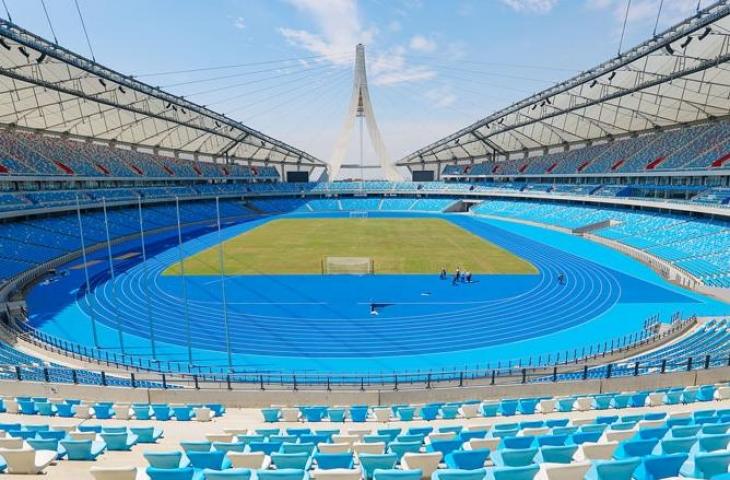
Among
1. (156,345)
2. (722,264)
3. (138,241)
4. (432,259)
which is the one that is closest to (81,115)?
(138,241)

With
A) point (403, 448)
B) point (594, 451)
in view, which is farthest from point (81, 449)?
point (594, 451)

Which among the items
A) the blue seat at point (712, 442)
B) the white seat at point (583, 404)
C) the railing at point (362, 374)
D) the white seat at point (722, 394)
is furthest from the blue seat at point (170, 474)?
the white seat at point (722, 394)

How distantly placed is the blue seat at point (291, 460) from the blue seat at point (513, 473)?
215 centimetres

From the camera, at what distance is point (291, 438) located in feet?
21.7

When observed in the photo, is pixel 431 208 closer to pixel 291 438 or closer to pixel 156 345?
pixel 156 345

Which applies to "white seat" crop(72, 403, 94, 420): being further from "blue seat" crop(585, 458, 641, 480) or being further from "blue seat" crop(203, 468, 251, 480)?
"blue seat" crop(585, 458, 641, 480)

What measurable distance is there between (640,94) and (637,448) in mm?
42966

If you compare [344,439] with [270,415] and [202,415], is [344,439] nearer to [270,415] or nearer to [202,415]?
[270,415]

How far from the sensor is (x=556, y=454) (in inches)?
186

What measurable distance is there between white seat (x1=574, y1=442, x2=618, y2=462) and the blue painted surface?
11.1 meters

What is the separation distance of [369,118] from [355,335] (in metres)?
63.8

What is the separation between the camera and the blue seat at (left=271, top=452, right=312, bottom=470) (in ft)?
15.9

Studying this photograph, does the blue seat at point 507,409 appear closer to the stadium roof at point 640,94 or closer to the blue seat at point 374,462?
the blue seat at point 374,462

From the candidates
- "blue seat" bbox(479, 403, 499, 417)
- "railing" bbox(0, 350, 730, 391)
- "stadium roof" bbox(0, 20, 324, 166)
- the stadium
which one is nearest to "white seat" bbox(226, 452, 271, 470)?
the stadium
